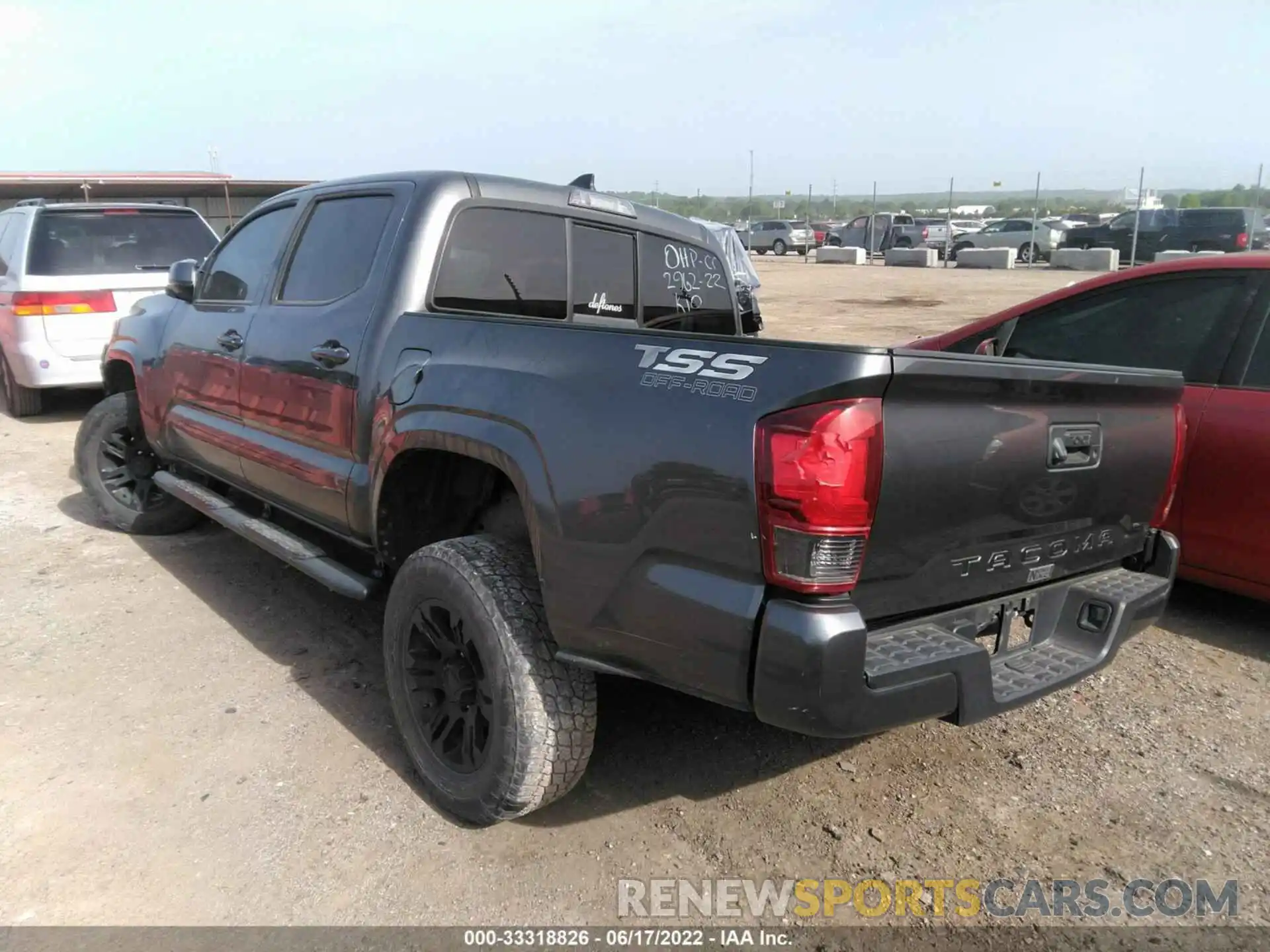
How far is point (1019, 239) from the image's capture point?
112 ft

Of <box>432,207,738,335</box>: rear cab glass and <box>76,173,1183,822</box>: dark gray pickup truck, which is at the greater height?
<box>432,207,738,335</box>: rear cab glass

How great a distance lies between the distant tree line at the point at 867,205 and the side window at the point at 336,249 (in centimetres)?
2941

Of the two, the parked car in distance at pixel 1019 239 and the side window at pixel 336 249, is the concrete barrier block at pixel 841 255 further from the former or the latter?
the side window at pixel 336 249

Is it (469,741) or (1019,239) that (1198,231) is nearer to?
(1019,239)

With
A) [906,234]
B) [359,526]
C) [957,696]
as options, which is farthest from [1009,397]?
[906,234]

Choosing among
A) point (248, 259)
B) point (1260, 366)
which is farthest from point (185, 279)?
point (1260, 366)

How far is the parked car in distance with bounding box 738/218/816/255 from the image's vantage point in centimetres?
4341

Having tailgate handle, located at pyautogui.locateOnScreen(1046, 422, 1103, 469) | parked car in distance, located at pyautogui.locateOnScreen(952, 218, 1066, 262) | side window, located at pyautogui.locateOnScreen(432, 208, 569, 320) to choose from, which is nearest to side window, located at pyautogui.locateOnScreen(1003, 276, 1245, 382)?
tailgate handle, located at pyautogui.locateOnScreen(1046, 422, 1103, 469)

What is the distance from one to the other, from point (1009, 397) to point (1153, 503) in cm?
95

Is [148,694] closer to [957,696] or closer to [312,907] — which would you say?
[312,907]

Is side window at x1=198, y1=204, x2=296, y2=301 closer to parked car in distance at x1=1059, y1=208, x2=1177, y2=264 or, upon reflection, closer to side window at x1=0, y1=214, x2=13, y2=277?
side window at x1=0, y1=214, x2=13, y2=277

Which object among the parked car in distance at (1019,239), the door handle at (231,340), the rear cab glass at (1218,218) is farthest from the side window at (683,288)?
the parked car in distance at (1019,239)

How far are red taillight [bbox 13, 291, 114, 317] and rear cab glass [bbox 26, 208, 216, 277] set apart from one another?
18cm

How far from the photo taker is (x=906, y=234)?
37875 mm
